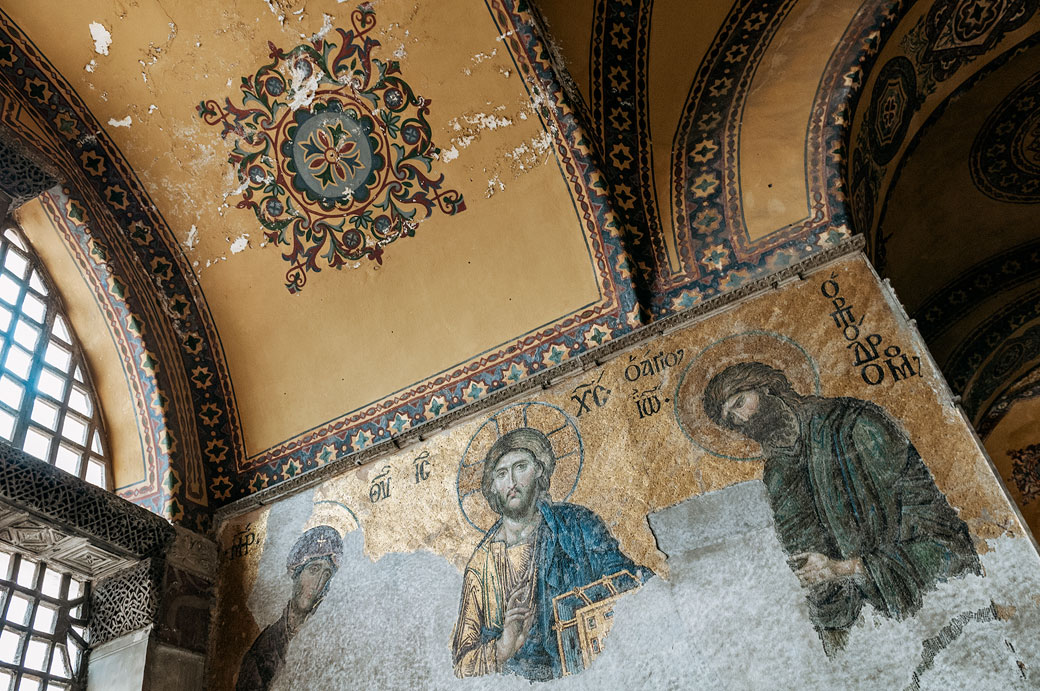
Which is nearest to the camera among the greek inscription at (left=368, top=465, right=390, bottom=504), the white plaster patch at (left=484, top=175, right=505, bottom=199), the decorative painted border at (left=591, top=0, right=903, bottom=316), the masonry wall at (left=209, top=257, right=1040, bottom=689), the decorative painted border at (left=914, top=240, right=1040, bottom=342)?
the masonry wall at (left=209, top=257, right=1040, bottom=689)

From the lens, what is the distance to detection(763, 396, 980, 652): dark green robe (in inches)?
163

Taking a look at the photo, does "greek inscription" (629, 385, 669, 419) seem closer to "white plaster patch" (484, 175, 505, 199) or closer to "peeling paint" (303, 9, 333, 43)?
"white plaster patch" (484, 175, 505, 199)

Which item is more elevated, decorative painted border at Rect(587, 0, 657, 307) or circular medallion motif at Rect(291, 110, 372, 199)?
circular medallion motif at Rect(291, 110, 372, 199)

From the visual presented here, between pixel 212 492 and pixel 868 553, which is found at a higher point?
pixel 212 492

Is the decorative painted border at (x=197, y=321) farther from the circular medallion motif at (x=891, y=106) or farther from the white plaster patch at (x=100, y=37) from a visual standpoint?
the circular medallion motif at (x=891, y=106)

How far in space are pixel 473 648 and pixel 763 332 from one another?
2327mm

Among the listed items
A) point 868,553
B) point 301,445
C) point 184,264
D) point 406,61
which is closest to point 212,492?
point 301,445

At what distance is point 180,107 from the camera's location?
6.26 m

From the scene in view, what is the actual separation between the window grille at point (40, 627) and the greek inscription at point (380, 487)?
193 centimetres

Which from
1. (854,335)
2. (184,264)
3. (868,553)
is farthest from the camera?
(184,264)

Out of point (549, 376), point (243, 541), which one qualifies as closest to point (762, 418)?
point (549, 376)

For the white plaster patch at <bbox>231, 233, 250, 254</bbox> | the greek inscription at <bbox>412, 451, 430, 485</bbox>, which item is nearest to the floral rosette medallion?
the white plaster patch at <bbox>231, 233, 250, 254</bbox>

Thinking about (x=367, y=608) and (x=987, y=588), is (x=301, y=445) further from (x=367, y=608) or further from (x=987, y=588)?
(x=987, y=588)

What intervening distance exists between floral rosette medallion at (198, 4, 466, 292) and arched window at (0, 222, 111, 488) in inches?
61.1
